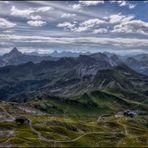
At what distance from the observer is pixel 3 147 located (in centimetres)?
19812

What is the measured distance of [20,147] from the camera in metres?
197

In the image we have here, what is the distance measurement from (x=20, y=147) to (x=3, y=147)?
10766 millimetres
